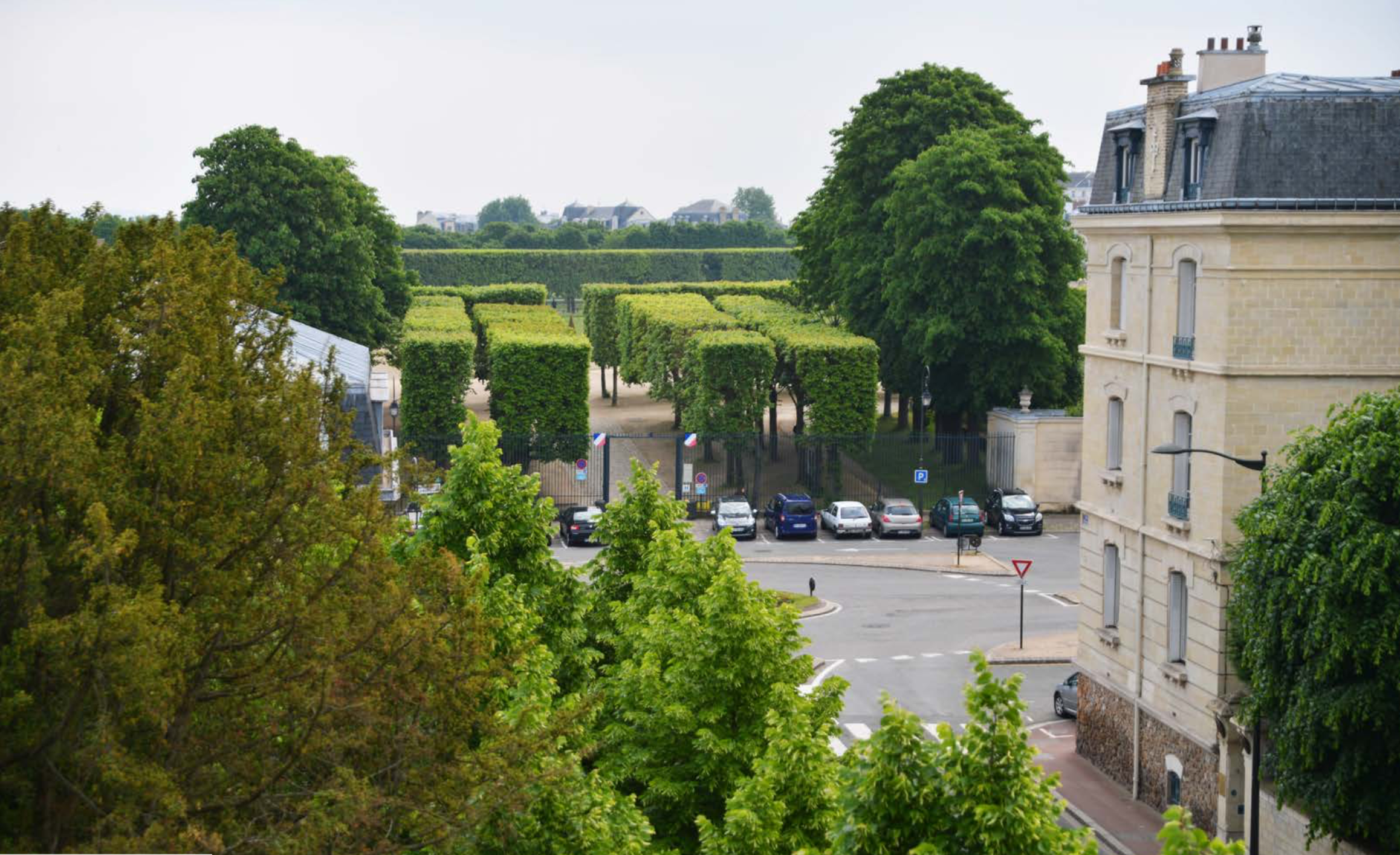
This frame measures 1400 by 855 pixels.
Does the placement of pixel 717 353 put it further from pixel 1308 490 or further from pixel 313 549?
pixel 313 549

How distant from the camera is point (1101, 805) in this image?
33.6 metres

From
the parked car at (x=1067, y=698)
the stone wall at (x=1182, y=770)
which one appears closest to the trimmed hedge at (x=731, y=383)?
the parked car at (x=1067, y=698)

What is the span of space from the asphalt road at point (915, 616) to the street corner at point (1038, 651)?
0.72 feet

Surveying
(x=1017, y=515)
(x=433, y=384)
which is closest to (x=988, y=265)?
(x=1017, y=515)

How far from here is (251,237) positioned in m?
74.2

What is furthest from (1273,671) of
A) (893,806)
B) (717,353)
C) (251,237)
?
(251,237)

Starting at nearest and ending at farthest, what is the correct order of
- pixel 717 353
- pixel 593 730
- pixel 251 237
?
pixel 593 730, pixel 717 353, pixel 251 237

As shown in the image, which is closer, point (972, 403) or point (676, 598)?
point (676, 598)

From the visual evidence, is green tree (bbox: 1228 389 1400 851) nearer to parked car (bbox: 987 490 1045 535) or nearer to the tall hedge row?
parked car (bbox: 987 490 1045 535)

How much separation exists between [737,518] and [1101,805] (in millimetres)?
28148

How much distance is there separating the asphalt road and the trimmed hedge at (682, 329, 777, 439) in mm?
5757

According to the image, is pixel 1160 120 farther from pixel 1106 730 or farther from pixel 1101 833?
pixel 1101 833

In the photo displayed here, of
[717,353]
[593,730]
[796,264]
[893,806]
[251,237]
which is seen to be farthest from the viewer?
[796,264]

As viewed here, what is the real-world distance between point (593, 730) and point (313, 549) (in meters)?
5.64
